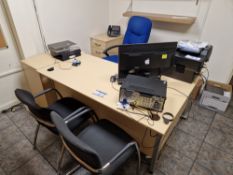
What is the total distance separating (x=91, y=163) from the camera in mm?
1001

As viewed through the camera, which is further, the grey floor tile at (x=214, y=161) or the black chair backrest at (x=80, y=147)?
the grey floor tile at (x=214, y=161)

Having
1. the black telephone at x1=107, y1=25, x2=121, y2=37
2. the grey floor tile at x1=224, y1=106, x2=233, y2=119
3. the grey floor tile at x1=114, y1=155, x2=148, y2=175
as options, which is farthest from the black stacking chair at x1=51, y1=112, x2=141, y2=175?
the black telephone at x1=107, y1=25, x2=121, y2=37

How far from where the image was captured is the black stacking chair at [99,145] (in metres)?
0.94

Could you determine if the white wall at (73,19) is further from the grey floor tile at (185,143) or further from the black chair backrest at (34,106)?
the grey floor tile at (185,143)

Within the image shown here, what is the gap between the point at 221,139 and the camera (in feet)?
6.24

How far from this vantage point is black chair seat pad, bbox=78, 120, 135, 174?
119 centimetres

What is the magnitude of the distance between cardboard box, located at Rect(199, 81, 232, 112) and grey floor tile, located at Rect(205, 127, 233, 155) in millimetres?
363

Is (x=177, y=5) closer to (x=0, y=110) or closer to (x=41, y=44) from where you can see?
(x=41, y=44)

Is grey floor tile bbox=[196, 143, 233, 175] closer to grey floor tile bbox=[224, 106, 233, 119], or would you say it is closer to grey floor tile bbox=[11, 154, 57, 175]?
grey floor tile bbox=[224, 106, 233, 119]

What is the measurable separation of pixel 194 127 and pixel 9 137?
2.30 metres

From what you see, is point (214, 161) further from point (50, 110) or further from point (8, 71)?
point (8, 71)

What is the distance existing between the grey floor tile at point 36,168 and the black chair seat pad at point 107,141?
1.87 ft

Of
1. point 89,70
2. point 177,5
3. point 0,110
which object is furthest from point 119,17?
point 0,110

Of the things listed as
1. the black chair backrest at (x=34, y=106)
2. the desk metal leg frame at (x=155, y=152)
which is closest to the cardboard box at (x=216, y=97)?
the desk metal leg frame at (x=155, y=152)
